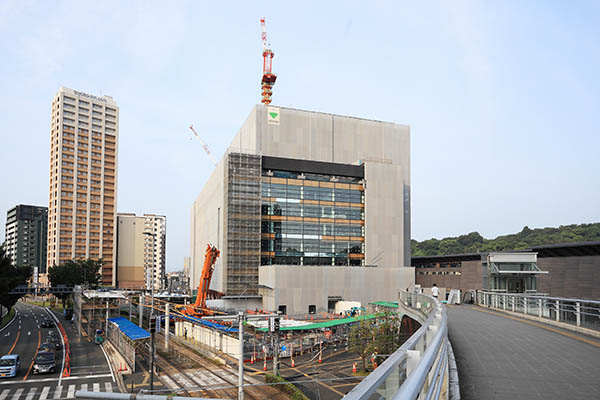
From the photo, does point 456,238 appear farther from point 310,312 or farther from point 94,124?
point 94,124

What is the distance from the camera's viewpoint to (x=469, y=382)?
7965 millimetres

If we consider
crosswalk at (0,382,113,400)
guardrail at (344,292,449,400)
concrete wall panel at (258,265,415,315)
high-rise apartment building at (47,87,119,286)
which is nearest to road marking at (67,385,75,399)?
crosswalk at (0,382,113,400)

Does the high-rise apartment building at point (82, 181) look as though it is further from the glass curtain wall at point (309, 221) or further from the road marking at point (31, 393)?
the road marking at point (31, 393)

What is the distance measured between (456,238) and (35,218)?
162 meters

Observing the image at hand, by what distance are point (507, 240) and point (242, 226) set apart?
10581 centimetres

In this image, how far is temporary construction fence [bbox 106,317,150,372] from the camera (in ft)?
120

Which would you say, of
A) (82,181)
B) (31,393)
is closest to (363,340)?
(31,393)

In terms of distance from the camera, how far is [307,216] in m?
75.5

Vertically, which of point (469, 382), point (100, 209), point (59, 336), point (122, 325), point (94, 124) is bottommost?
point (59, 336)

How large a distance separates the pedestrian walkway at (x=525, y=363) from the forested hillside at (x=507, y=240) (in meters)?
118

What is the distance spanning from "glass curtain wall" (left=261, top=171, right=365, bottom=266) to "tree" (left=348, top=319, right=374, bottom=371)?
35654 mm

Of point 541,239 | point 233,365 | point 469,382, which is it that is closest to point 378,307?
point 233,365

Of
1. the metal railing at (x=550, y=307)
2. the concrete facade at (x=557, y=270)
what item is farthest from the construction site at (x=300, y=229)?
the metal railing at (x=550, y=307)

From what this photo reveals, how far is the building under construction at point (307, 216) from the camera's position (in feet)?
231
